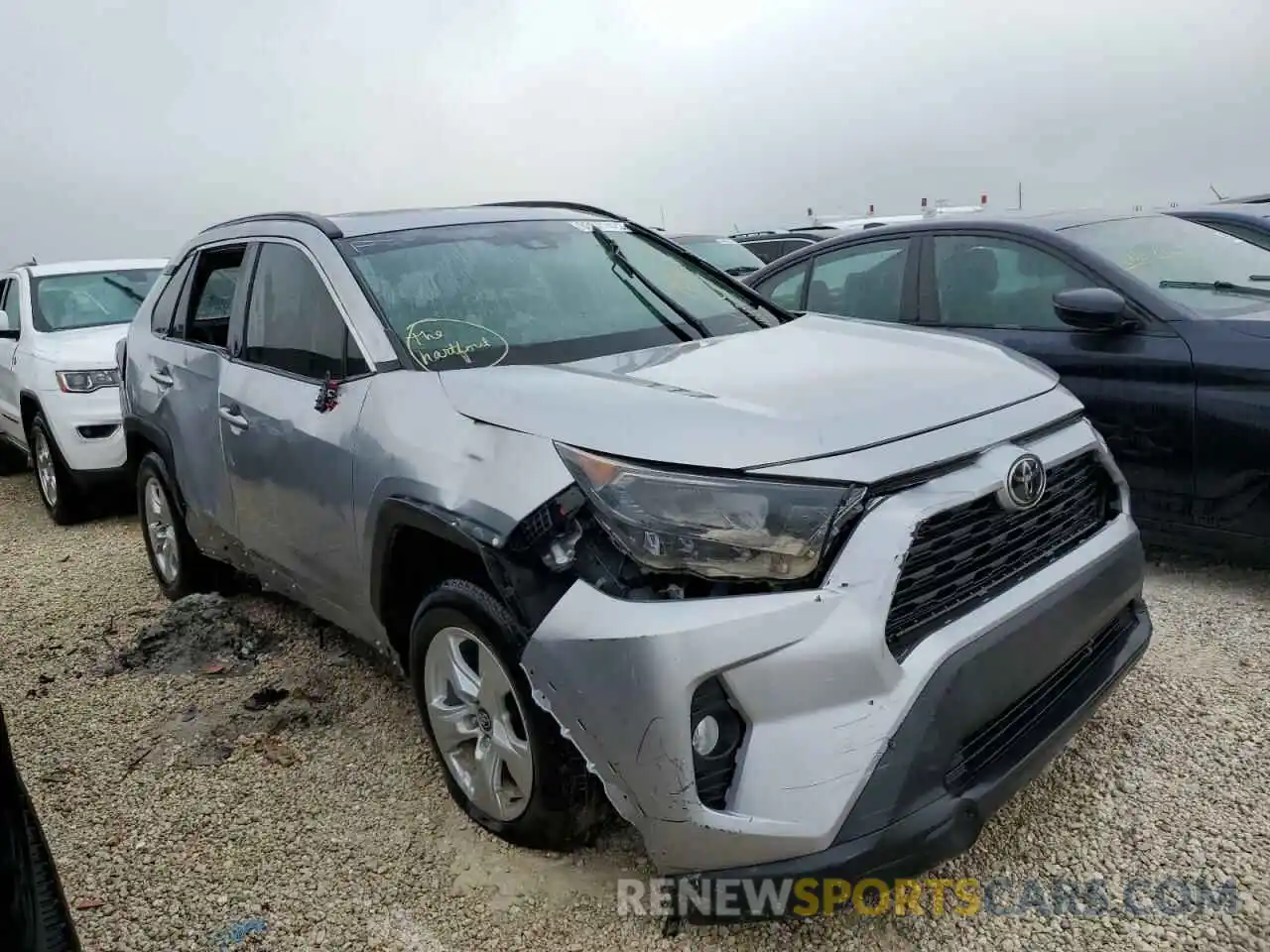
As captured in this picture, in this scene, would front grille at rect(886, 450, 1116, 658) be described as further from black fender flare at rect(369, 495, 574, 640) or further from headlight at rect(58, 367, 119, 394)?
headlight at rect(58, 367, 119, 394)

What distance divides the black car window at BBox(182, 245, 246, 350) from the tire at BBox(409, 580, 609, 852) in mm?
1835

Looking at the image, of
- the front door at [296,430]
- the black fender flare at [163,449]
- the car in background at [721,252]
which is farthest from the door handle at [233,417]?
the car in background at [721,252]

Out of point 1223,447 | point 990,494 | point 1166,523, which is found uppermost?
point 990,494

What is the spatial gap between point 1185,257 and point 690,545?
3536 millimetres

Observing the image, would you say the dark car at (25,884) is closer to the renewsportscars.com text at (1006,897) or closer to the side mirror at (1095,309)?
the renewsportscars.com text at (1006,897)

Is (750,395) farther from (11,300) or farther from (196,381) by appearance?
(11,300)

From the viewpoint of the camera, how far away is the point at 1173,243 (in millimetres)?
4480

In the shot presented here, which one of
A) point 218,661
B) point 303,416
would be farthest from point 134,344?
point 303,416

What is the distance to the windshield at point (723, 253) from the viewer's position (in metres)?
10.3

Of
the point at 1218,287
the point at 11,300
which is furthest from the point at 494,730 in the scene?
the point at 11,300

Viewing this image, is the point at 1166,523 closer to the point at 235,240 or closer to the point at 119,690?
the point at 235,240

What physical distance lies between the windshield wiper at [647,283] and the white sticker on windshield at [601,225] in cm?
2

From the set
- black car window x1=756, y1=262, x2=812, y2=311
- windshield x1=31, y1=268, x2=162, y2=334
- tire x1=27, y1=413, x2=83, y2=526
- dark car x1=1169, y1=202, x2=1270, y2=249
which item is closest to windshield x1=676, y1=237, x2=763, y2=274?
black car window x1=756, y1=262, x2=812, y2=311

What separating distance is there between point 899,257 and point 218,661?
3668mm
